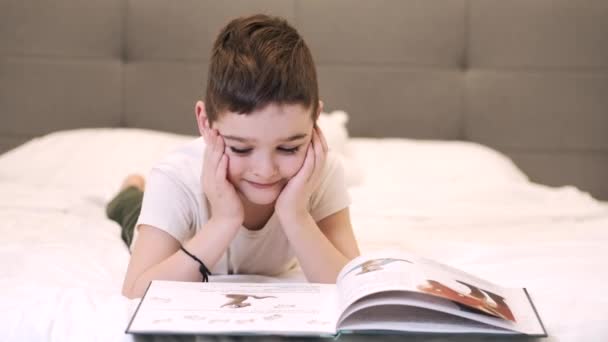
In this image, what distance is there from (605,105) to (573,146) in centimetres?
17

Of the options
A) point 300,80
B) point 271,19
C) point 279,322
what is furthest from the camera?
point 271,19

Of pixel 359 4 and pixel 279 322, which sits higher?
pixel 359 4

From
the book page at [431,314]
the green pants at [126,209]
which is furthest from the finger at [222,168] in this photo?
the green pants at [126,209]

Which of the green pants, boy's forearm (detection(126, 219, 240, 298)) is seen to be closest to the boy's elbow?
boy's forearm (detection(126, 219, 240, 298))

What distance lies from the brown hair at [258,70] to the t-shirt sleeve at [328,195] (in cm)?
21

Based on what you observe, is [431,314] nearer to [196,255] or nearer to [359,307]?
[359,307]

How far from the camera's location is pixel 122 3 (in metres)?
2.76

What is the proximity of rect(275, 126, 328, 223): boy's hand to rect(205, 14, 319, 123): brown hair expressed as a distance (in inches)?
2.4

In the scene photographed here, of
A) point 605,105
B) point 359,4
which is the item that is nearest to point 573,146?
point 605,105

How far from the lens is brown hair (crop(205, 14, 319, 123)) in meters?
1.27

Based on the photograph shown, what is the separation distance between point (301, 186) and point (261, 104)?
17cm

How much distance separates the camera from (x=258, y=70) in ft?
4.22

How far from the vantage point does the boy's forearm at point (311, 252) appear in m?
1.37

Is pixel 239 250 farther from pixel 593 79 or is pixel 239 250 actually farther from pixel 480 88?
pixel 593 79
